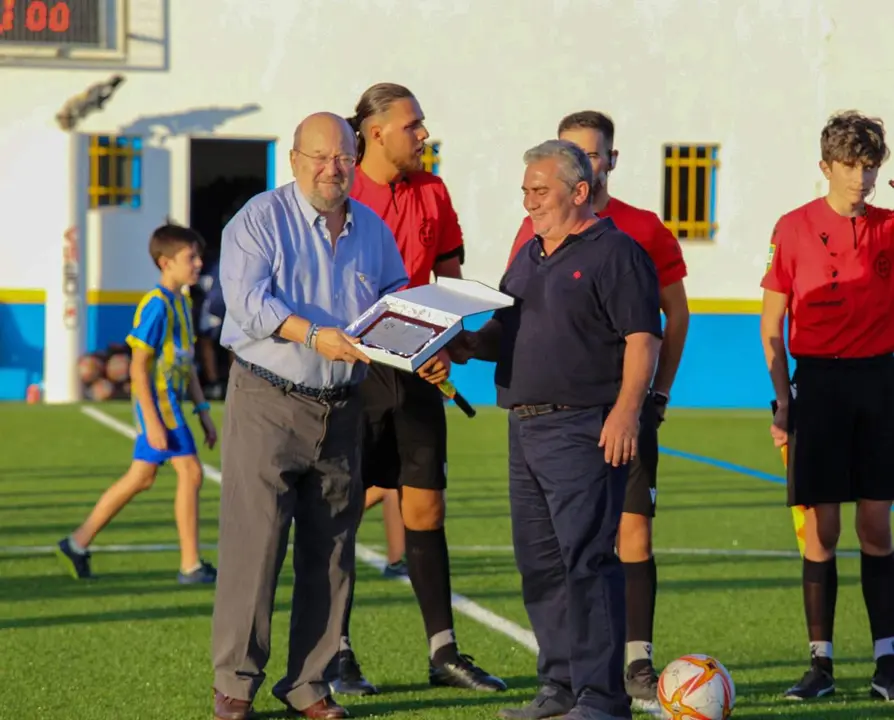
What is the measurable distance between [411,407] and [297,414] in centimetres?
90

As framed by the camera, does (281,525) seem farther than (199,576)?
No

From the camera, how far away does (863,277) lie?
21.2ft

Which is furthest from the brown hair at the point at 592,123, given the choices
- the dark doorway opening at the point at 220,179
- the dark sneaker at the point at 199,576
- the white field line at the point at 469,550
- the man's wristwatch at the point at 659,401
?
the dark doorway opening at the point at 220,179

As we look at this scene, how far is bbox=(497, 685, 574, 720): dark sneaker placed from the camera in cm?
589

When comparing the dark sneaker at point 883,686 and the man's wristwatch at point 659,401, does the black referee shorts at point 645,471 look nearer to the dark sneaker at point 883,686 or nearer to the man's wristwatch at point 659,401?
the man's wristwatch at point 659,401

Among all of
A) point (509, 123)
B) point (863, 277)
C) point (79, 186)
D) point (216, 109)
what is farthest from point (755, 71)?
point (863, 277)

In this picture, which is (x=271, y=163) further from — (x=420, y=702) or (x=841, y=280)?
(x=420, y=702)

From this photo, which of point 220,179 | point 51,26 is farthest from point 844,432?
point 220,179

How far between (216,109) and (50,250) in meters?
3.14

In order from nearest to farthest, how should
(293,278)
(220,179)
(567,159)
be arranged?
1. (567,159)
2. (293,278)
3. (220,179)

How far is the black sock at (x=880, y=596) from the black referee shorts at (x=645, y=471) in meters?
0.91

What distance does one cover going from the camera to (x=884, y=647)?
6.55 metres

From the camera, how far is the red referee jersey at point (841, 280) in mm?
6473

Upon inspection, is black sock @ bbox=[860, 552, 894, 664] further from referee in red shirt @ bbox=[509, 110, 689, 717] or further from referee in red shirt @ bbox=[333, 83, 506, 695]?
referee in red shirt @ bbox=[333, 83, 506, 695]
